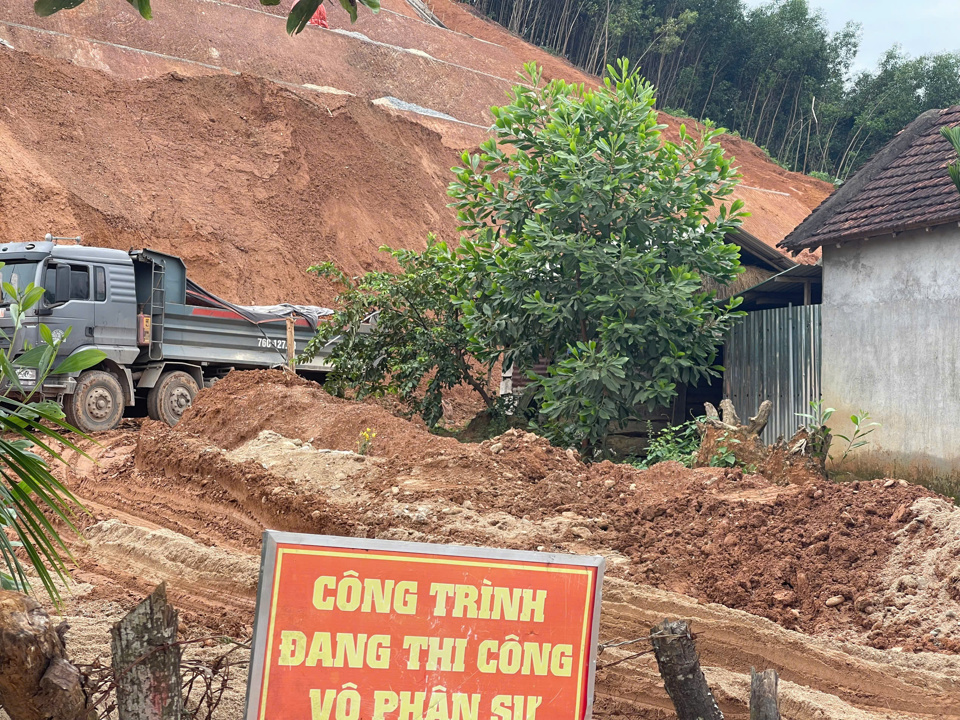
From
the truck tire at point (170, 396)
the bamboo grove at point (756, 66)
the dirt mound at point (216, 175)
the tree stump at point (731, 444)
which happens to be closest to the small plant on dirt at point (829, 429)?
the tree stump at point (731, 444)

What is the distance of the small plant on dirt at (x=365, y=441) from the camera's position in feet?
35.0

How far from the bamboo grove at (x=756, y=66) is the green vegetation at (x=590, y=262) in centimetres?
4045

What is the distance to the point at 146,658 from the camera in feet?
11.6

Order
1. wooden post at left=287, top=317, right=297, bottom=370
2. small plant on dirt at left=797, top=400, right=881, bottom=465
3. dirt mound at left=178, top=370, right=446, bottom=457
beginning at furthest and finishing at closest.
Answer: wooden post at left=287, top=317, right=297, bottom=370
dirt mound at left=178, top=370, right=446, bottom=457
small plant on dirt at left=797, top=400, right=881, bottom=465

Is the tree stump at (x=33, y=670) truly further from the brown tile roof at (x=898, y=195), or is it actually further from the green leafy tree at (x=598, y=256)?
the brown tile roof at (x=898, y=195)

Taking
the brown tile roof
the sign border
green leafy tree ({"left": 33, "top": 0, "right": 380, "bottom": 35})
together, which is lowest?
the sign border

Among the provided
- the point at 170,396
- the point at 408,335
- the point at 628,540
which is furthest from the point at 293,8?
the point at 170,396

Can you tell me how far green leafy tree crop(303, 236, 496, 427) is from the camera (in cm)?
1341

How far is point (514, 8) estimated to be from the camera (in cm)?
5231

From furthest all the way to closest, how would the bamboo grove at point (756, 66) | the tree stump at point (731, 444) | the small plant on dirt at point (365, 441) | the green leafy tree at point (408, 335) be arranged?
the bamboo grove at point (756, 66) < the green leafy tree at point (408, 335) < the small plant on dirt at point (365, 441) < the tree stump at point (731, 444)

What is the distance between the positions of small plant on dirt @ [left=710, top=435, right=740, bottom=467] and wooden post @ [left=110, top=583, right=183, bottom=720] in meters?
7.47

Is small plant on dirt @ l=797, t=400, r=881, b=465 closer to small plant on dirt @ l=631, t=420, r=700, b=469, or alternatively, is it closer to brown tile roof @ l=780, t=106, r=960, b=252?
small plant on dirt @ l=631, t=420, r=700, b=469

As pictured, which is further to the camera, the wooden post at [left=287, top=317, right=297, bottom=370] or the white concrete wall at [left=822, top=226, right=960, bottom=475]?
the wooden post at [left=287, top=317, right=297, bottom=370]

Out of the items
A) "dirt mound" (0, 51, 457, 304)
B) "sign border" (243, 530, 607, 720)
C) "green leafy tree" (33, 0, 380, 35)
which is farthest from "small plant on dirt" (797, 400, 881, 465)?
"dirt mound" (0, 51, 457, 304)
